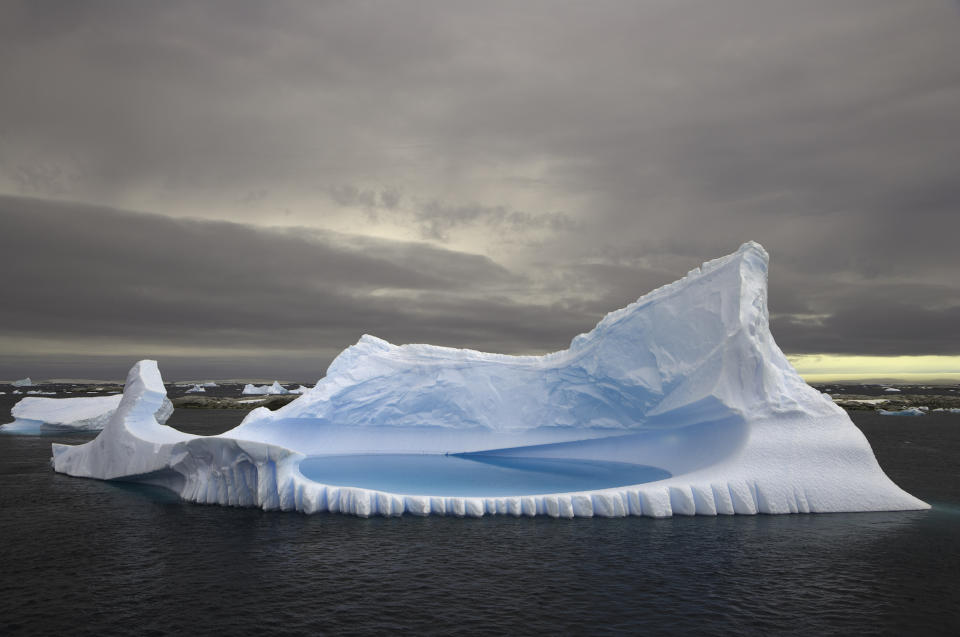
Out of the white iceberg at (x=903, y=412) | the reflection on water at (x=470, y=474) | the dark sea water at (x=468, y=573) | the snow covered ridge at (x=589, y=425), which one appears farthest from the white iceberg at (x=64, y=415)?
the white iceberg at (x=903, y=412)

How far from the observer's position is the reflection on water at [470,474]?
24594 mm

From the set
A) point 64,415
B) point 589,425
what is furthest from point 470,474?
point 64,415

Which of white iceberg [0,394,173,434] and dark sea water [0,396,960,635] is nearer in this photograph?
dark sea water [0,396,960,635]

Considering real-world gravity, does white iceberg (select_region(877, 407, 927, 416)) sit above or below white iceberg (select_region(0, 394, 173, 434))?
below

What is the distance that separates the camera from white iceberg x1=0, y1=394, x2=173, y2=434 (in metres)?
52.6

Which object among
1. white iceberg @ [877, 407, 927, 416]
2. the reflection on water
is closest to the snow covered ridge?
the reflection on water

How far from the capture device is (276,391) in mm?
108062

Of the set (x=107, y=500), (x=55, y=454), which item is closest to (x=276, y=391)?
(x=55, y=454)

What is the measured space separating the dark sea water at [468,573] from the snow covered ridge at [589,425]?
0.93 meters

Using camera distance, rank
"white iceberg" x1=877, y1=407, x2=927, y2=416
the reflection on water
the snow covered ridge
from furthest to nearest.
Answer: "white iceberg" x1=877, y1=407, x2=927, y2=416, the reflection on water, the snow covered ridge

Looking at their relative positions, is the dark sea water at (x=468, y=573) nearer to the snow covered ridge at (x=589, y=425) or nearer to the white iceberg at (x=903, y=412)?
the snow covered ridge at (x=589, y=425)

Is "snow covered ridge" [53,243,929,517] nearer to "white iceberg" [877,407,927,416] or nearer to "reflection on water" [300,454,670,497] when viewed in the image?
"reflection on water" [300,454,670,497]

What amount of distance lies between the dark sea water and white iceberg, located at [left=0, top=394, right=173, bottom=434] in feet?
109

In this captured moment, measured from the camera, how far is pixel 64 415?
174 feet
